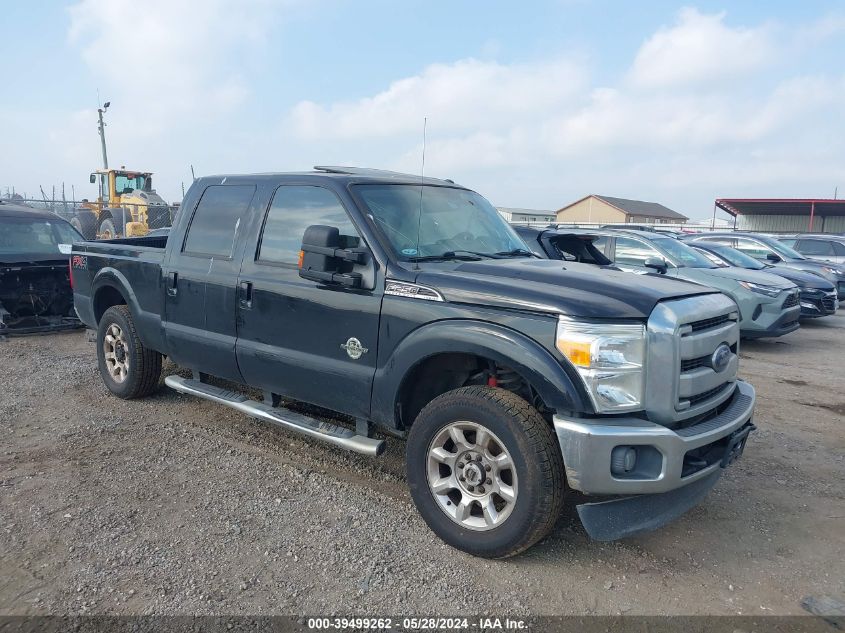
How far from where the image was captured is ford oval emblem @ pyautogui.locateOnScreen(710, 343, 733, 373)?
3.44 metres

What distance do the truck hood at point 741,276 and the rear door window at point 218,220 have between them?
6.92 m

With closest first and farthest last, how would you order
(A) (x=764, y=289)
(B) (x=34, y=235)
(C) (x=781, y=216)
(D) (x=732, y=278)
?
1. (B) (x=34, y=235)
2. (A) (x=764, y=289)
3. (D) (x=732, y=278)
4. (C) (x=781, y=216)

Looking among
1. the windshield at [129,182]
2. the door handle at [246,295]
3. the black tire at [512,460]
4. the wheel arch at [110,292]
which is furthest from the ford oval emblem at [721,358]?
the windshield at [129,182]

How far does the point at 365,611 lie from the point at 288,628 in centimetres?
35

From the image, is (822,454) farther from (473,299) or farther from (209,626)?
(209,626)

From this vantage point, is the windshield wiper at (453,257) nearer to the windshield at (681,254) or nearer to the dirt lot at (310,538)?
the dirt lot at (310,538)

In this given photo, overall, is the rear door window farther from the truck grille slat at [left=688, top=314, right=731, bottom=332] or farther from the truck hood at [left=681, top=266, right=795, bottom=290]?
the truck hood at [left=681, top=266, right=795, bottom=290]

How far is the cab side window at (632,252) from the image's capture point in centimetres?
942

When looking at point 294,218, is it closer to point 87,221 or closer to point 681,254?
point 681,254

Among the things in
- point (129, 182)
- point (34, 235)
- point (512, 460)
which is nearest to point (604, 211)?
point (129, 182)

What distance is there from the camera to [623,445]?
3.04m

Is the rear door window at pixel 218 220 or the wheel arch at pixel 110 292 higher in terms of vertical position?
the rear door window at pixel 218 220

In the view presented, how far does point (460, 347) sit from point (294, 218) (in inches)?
65.6

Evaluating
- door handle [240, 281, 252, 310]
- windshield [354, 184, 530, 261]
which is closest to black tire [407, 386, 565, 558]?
windshield [354, 184, 530, 261]
